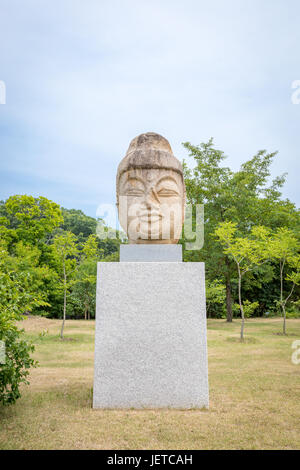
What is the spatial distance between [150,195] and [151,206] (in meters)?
0.16

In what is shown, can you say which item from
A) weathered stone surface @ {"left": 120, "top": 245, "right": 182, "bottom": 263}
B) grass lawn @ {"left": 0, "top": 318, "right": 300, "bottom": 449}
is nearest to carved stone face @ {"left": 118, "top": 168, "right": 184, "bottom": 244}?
weathered stone surface @ {"left": 120, "top": 245, "right": 182, "bottom": 263}

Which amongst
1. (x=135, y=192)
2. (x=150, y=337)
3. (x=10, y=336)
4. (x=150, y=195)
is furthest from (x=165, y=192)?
(x=10, y=336)

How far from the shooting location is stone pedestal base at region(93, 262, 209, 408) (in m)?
3.78

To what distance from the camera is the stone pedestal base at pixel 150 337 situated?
12.4 feet

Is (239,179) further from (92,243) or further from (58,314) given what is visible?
(58,314)

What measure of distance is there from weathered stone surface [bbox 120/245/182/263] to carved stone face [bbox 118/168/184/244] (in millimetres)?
158

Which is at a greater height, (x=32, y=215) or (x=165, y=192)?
(x=32, y=215)

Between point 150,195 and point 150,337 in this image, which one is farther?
point 150,195

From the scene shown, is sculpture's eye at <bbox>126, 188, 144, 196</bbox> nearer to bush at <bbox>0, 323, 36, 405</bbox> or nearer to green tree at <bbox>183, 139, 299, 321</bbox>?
bush at <bbox>0, 323, 36, 405</bbox>

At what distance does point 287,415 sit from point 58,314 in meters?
17.3

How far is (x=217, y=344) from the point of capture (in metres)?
9.12

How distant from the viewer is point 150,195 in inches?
178

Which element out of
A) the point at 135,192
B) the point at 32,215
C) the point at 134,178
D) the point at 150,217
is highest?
the point at 32,215

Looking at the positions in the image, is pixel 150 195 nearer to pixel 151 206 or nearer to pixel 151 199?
pixel 151 199
